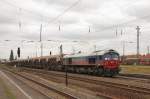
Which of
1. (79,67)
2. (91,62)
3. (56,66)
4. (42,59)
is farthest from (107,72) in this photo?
(42,59)

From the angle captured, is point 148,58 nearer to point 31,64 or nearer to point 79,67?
point 31,64

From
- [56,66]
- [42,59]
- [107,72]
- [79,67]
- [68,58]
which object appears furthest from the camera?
[42,59]

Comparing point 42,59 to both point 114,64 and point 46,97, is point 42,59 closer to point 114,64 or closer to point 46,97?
point 114,64

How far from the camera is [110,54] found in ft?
159

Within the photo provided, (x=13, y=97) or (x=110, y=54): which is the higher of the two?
(x=110, y=54)

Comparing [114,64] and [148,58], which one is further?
[148,58]

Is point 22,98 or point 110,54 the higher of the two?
point 110,54

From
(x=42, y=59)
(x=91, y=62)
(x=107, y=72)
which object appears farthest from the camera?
(x=42, y=59)

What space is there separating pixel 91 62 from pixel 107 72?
569 cm

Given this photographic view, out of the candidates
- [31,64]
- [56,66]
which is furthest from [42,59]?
[31,64]

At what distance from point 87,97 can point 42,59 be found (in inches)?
2728

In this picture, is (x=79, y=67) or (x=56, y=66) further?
(x=56, y=66)

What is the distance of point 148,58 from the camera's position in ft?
354

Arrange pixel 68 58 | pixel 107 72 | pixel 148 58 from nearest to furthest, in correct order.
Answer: pixel 107 72 → pixel 68 58 → pixel 148 58
